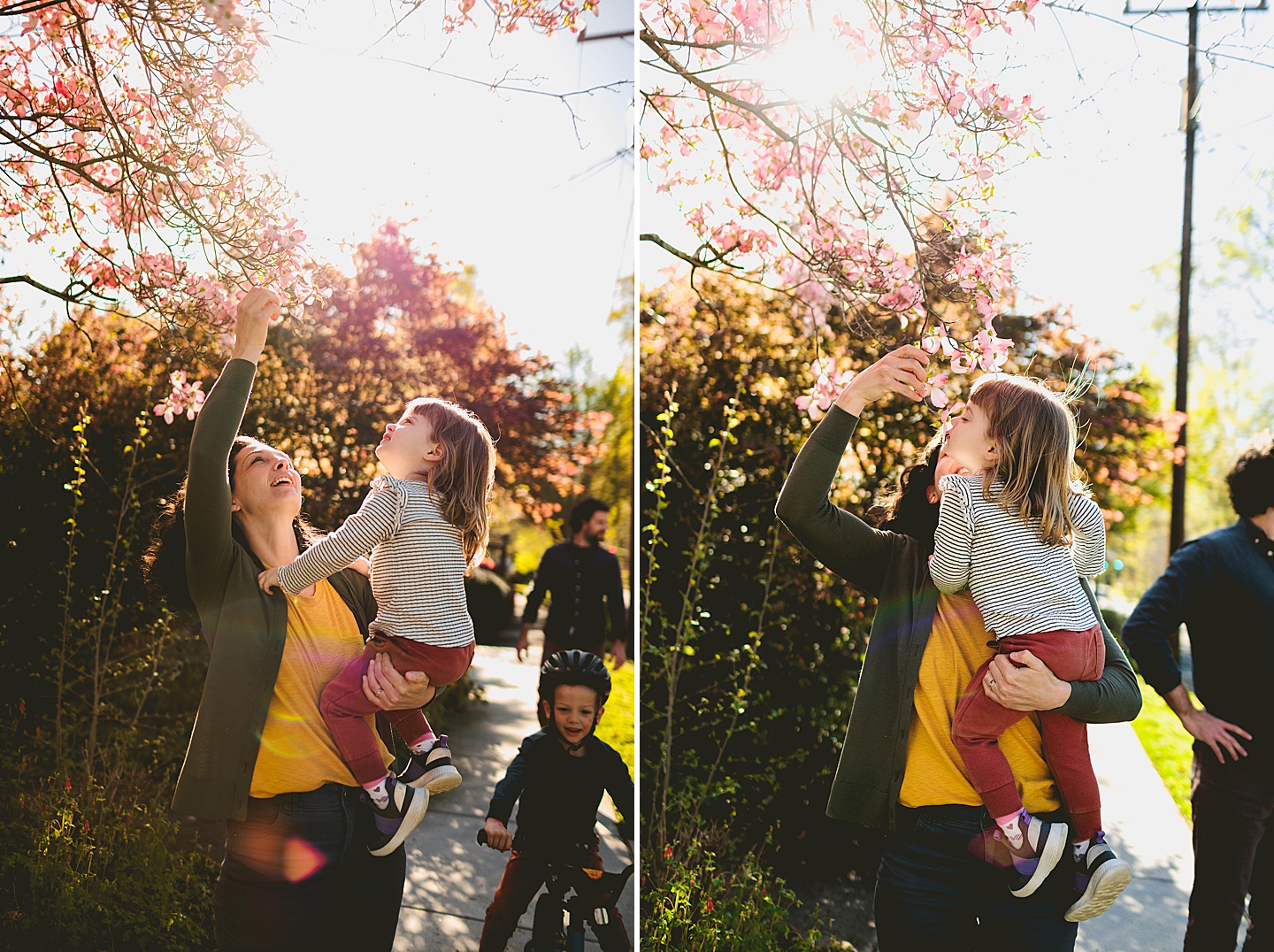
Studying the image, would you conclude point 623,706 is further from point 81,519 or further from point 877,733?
point 81,519

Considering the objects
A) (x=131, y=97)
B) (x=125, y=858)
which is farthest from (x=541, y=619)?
(x=131, y=97)

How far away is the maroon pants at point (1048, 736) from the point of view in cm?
150

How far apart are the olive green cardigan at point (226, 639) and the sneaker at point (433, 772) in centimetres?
31

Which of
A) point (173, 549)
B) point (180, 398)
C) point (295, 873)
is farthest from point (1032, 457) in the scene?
point (180, 398)

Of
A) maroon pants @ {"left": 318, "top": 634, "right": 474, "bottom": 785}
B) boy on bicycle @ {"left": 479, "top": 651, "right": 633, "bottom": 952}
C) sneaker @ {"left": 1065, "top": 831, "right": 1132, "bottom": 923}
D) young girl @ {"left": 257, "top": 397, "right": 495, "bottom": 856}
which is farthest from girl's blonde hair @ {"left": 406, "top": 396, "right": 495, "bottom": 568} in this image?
sneaker @ {"left": 1065, "top": 831, "right": 1132, "bottom": 923}

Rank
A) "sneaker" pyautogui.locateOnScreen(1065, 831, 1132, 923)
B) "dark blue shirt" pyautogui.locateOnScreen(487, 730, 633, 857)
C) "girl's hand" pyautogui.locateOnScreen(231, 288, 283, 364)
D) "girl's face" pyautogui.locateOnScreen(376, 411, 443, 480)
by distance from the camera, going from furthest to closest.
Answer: "dark blue shirt" pyautogui.locateOnScreen(487, 730, 633, 857), "girl's face" pyautogui.locateOnScreen(376, 411, 443, 480), "girl's hand" pyautogui.locateOnScreen(231, 288, 283, 364), "sneaker" pyautogui.locateOnScreen(1065, 831, 1132, 923)

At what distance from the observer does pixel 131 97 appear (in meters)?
2.14

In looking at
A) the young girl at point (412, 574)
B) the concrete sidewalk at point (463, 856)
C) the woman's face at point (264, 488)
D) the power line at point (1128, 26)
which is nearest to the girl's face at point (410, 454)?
the young girl at point (412, 574)

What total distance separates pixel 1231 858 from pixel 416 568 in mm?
1906

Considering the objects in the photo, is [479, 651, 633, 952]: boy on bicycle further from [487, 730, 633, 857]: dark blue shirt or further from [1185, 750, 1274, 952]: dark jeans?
[1185, 750, 1274, 952]: dark jeans

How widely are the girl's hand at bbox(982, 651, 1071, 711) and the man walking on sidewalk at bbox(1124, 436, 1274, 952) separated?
1.89ft

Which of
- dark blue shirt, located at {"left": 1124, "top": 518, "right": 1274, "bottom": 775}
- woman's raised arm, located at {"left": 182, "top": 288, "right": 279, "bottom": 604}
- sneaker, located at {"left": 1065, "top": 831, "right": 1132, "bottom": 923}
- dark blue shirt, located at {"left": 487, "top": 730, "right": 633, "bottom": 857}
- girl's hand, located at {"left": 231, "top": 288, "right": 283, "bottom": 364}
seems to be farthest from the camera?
dark blue shirt, located at {"left": 487, "top": 730, "right": 633, "bottom": 857}

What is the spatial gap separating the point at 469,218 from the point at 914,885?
1841 mm

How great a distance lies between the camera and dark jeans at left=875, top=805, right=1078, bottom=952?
59.0 inches
